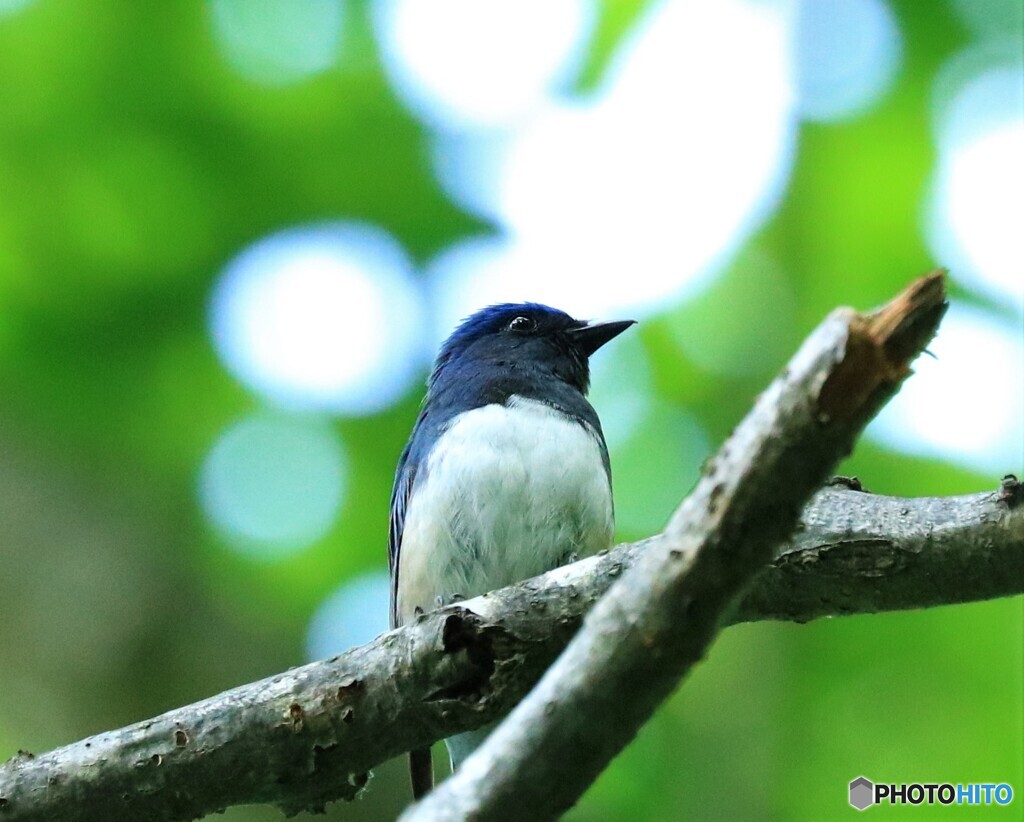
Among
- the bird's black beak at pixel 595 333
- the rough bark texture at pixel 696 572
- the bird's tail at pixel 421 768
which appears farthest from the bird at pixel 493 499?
the rough bark texture at pixel 696 572

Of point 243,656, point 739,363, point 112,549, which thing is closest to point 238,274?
point 112,549

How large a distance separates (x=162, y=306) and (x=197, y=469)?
97 cm

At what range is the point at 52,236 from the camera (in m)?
7.29

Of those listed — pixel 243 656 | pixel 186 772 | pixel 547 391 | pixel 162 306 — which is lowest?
pixel 186 772

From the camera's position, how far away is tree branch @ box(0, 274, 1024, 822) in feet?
11.7

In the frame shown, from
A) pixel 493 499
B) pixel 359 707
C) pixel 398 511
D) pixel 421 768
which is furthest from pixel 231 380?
pixel 359 707

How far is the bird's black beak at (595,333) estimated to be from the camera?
664cm

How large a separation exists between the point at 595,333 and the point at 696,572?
4.40 meters

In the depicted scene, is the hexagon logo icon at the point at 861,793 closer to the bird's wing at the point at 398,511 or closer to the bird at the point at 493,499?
the bird at the point at 493,499

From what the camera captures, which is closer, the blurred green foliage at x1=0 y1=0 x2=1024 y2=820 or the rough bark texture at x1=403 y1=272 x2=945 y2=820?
the rough bark texture at x1=403 y1=272 x2=945 y2=820

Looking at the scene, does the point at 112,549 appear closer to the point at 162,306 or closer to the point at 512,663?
the point at 162,306

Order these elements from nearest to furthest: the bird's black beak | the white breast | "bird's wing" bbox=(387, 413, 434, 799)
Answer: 1. the white breast
2. "bird's wing" bbox=(387, 413, 434, 799)
3. the bird's black beak

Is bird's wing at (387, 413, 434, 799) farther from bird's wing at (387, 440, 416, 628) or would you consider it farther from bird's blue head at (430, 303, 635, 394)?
bird's blue head at (430, 303, 635, 394)

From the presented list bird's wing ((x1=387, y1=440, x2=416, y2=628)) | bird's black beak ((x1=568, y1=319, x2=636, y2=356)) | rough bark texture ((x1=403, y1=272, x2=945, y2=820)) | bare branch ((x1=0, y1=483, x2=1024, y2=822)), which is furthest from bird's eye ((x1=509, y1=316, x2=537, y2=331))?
rough bark texture ((x1=403, y1=272, x2=945, y2=820))
